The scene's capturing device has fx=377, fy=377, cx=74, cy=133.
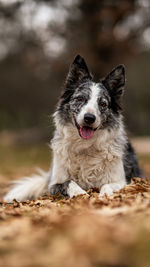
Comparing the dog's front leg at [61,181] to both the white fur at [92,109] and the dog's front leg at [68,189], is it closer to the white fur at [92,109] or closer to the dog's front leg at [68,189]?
the dog's front leg at [68,189]

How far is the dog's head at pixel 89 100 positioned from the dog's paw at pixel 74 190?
71 centimetres

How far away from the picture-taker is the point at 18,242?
268 centimetres

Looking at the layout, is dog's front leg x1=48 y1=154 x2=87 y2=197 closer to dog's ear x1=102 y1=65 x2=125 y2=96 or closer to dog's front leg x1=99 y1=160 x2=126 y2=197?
dog's front leg x1=99 y1=160 x2=126 y2=197

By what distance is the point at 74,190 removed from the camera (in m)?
5.11

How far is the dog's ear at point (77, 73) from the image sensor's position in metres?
5.93

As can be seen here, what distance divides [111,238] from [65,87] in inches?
151

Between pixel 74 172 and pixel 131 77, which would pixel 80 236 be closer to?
pixel 74 172

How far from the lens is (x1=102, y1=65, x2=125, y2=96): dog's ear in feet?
19.5

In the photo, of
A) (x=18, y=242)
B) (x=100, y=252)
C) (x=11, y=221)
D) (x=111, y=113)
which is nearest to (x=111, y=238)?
(x=100, y=252)

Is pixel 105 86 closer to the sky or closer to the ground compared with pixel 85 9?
closer to the ground

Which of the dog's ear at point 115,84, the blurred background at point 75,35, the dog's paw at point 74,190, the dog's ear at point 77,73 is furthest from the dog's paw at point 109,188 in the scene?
→ the blurred background at point 75,35

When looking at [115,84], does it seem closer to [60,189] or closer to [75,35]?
[60,189]

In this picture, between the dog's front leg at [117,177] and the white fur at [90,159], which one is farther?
the white fur at [90,159]

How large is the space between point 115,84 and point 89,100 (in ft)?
2.52
